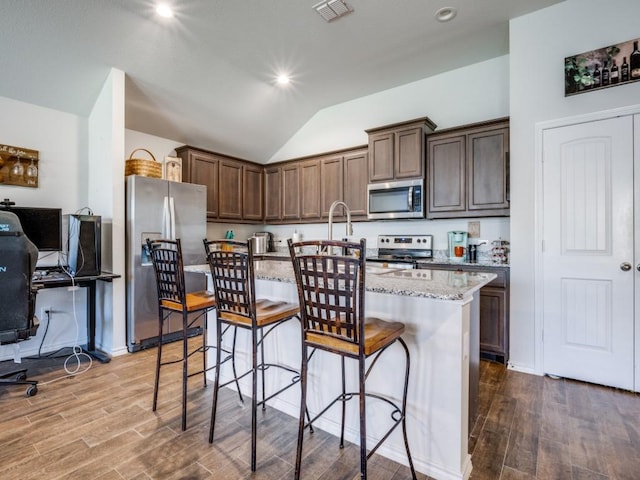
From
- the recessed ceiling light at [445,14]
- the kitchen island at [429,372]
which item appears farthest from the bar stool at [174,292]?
the recessed ceiling light at [445,14]

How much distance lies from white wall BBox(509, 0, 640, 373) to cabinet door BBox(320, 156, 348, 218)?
2141 mm

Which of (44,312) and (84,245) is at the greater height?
(84,245)

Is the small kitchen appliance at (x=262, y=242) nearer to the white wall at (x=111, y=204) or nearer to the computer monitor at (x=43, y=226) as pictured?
the white wall at (x=111, y=204)

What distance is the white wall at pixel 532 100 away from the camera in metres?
2.70

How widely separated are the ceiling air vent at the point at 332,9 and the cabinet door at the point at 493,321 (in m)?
2.85

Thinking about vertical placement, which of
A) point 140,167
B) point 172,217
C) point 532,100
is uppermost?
point 532,100

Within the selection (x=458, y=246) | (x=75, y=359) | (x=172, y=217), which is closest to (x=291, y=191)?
(x=172, y=217)

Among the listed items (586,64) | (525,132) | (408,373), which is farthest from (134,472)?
(586,64)

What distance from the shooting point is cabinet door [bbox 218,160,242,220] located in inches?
187

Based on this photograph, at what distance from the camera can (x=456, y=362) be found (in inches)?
61.5

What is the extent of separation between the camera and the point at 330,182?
182 inches

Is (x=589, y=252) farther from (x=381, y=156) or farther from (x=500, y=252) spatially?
(x=381, y=156)

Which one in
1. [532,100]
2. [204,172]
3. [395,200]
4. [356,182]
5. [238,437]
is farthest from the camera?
[204,172]

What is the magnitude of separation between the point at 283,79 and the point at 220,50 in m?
0.88
